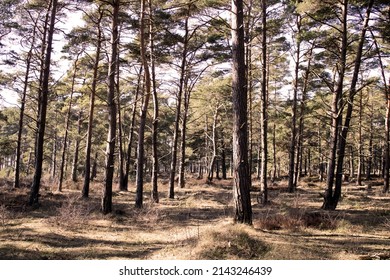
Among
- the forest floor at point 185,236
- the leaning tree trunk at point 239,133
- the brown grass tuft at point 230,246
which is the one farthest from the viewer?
the leaning tree trunk at point 239,133

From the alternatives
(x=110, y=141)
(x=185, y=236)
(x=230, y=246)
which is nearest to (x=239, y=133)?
(x=230, y=246)

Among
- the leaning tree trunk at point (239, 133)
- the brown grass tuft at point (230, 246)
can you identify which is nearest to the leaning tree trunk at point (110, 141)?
the leaning tree trunk at point (239, 133)

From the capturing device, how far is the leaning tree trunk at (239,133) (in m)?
7.23

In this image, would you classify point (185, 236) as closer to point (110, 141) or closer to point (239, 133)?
point (239, 133)

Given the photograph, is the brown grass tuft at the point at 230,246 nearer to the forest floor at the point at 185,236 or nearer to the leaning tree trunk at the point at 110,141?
the forest floor at the point at 185,236

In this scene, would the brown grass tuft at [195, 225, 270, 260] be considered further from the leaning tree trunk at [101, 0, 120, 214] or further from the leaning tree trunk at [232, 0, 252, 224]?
the leaning tree trunk at [101, 0, 120, 214]

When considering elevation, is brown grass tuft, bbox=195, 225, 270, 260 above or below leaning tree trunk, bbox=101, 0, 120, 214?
below

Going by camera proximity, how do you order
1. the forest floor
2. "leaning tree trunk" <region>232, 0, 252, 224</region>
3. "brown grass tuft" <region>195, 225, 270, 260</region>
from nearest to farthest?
"brown grass tuft" <region>195, 225, 270, 260</region> < the forest floor < "leaning tree trunk" <region>232, 0, 252, 224</region>

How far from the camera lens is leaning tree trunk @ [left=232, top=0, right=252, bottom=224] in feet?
23.7

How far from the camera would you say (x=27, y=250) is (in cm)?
637

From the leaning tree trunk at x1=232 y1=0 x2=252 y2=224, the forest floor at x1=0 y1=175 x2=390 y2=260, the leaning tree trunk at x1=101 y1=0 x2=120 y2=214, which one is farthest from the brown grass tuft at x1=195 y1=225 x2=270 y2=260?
the leaning tree trunk at x1=101 y1=0 x2=120 y2=214

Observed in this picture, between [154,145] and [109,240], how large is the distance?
6956mm

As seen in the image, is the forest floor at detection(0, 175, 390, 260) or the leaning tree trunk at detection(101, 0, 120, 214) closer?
the forest floor at detection(0, 175, 390, 260)

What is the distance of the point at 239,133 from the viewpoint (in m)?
7.36
